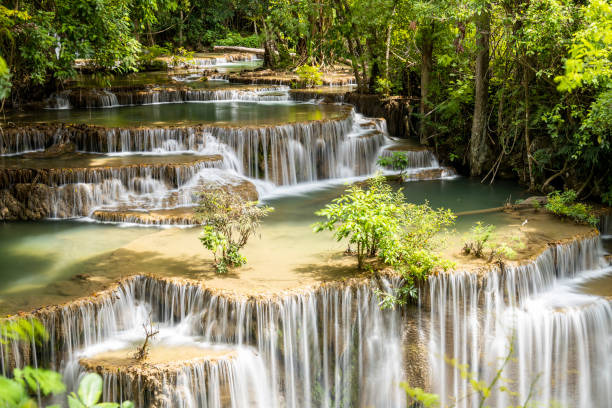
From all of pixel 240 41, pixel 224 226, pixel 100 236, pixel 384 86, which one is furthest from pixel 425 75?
pixel 240 41

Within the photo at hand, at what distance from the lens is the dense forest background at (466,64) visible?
36.9 ft

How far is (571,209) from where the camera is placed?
10.9 m

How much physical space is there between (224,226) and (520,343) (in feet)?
14.9

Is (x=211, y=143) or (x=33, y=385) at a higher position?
(x=211, y=143)

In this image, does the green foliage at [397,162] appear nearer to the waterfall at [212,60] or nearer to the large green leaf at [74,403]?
the large green leaf at [74,403]

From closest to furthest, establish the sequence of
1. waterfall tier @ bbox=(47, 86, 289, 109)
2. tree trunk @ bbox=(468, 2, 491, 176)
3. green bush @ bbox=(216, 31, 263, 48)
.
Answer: tree trunk @ bbox=(468, 2, 491, 176), waterfall tier @ bbox=(47, 86, 289, 109), green bush @ bbox=(216, 31, 263, 48)

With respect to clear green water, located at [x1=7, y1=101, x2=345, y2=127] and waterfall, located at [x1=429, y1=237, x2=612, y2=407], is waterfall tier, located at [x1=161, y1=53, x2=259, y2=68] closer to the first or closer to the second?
clear green water, located at [x1=7, y1=101, x2=345, y2=127]

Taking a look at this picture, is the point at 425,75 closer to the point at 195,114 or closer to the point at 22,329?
the point at 195,114

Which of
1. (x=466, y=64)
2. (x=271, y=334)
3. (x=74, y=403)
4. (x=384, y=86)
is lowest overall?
(x=271, y=334)

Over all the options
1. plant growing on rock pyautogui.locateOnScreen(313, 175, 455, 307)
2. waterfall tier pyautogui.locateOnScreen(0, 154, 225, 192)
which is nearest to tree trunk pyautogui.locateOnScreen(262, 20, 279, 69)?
waterfall tier pyautogui.locateOnScreen(0, 154, 225, 192)

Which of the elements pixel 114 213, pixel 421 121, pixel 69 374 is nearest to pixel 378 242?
pixel 69 374

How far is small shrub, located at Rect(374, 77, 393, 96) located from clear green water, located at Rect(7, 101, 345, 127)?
4.34 ft

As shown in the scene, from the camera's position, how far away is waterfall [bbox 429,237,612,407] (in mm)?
8453

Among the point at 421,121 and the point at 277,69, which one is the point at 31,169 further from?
the point at 277,69
